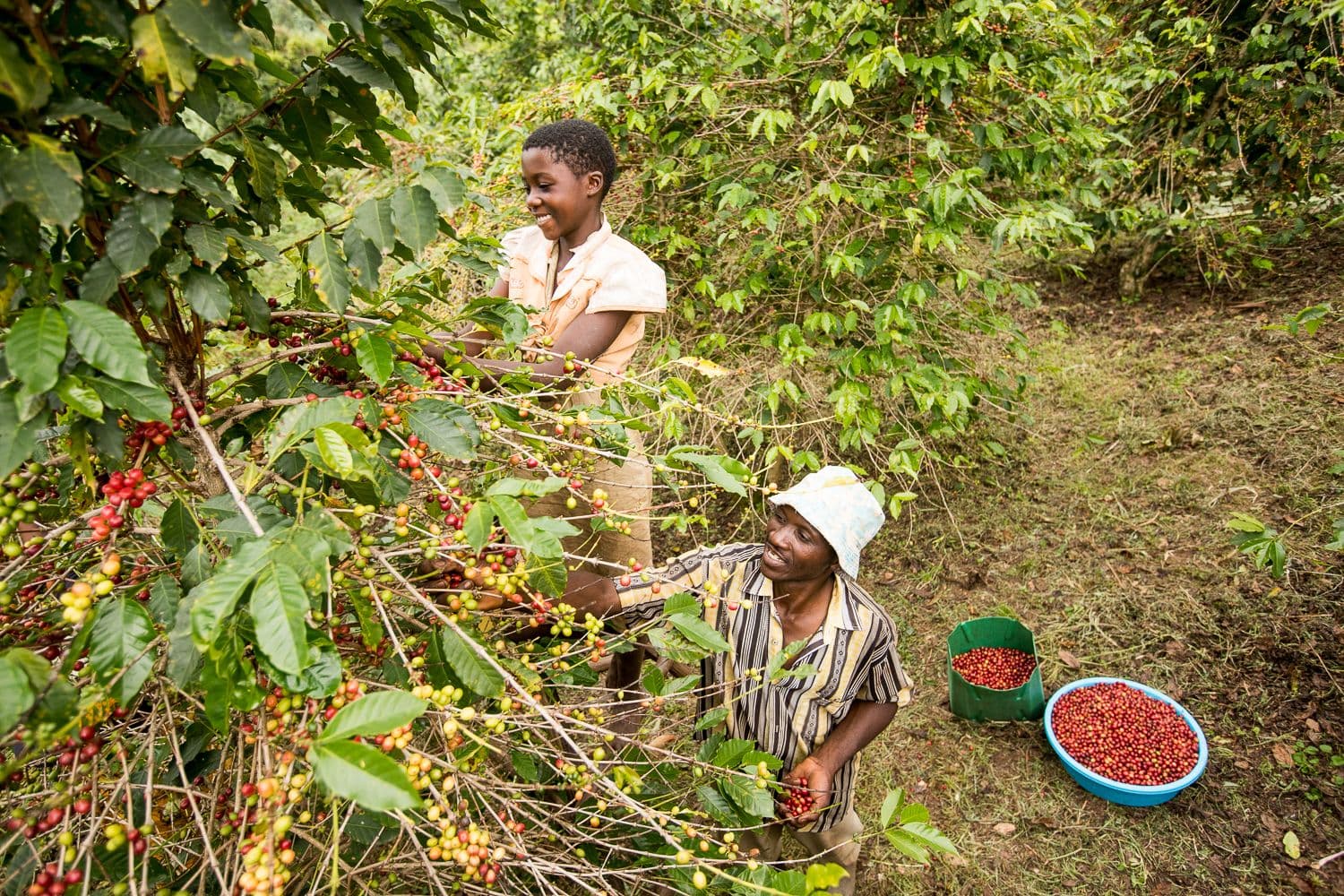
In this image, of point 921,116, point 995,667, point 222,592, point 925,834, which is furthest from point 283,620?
point 921,116

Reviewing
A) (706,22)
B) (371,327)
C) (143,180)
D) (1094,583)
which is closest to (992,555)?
(1094,583)

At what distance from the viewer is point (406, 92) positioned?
1.16m

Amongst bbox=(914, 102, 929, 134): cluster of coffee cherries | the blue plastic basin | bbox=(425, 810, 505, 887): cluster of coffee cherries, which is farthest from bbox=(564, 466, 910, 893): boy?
bbox=(914, 102, 929, 134): cluster of coffee cherries

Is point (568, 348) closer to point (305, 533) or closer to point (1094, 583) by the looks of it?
point (305, 533)

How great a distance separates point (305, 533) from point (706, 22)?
361 cm

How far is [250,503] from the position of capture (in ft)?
3.25

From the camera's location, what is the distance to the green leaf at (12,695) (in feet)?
2.31

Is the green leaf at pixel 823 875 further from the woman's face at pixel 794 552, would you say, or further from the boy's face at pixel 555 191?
the boy's face at pixel 555 191

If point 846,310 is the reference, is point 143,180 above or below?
above

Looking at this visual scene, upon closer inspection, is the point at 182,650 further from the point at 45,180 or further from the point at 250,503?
the point at 45,180

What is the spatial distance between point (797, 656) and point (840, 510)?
1.42ft

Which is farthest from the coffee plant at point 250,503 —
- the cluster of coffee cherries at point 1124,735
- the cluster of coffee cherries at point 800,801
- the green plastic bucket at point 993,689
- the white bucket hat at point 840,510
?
the cluster of coffee cherries at point 1124,735

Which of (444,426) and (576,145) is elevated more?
(576,145)

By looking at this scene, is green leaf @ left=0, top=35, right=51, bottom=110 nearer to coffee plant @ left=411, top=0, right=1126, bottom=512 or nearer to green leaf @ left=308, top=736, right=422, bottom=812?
green leaf @ left=308, top=736, right=422, bottom=812
